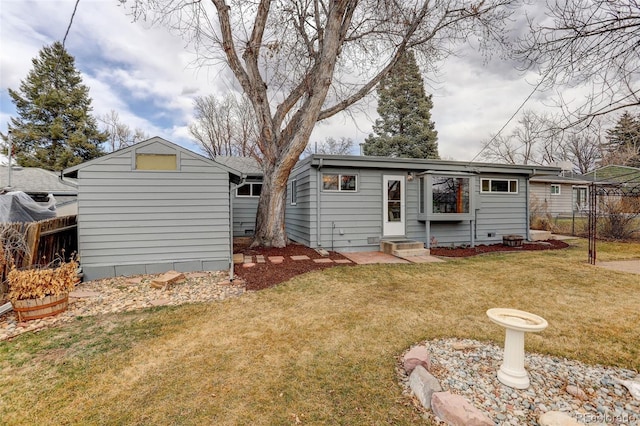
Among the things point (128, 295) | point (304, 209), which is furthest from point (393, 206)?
point (128, 295)

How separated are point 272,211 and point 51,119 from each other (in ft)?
70.7

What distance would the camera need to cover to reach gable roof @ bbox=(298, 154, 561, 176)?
8117 millimetres

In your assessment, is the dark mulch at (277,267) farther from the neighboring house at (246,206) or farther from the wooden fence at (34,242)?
the neighboring house at (246,206)

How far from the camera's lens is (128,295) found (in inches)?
191

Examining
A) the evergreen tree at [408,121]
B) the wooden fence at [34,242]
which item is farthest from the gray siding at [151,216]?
the evergreen tree at [408,121]

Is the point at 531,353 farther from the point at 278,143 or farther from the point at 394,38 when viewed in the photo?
the point at 394,38

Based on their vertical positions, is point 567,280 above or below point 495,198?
below

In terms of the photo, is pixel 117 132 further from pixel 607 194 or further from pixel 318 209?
pixel 607 194

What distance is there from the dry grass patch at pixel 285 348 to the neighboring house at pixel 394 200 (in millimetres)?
3294

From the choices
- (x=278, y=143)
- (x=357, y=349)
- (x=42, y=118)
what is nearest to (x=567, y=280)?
(x=357, y=349)

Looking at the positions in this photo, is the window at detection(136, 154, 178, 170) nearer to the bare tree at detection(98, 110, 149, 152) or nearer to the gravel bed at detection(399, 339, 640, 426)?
the gravel bed at detection(399, 339, 640, 426)

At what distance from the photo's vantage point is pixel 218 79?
29.2ft

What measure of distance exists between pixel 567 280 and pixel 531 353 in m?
3.75

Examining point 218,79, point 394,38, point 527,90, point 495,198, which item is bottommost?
point 495,198
